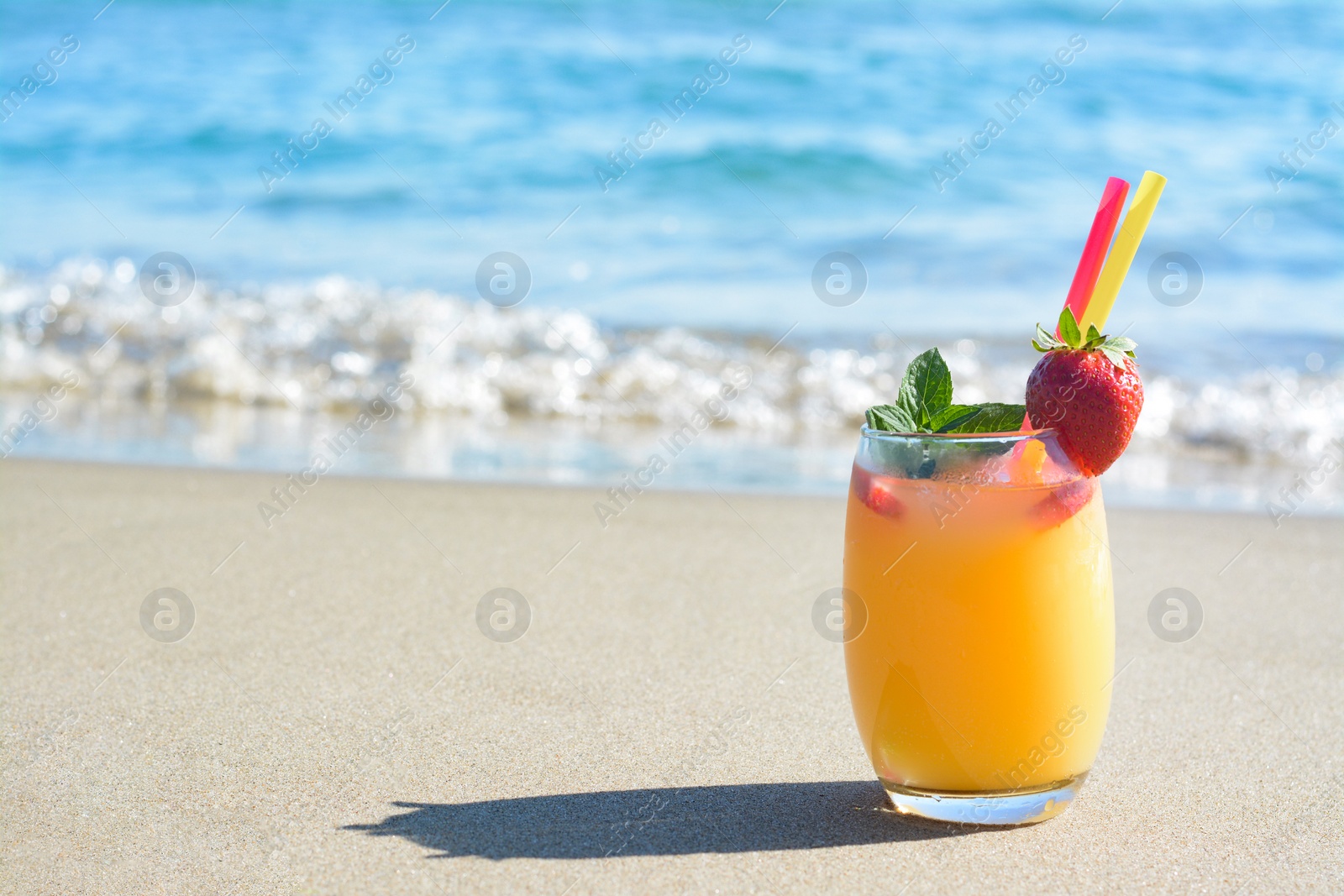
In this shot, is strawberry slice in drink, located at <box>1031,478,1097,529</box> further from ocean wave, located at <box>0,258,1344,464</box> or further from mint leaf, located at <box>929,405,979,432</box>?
ocean wave, located at <box>0,258,1344,464</box>

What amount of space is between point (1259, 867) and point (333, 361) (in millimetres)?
5690

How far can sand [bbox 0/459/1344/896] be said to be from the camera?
55.5 inches

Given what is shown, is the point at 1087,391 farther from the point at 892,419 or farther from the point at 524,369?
the point at 524,369

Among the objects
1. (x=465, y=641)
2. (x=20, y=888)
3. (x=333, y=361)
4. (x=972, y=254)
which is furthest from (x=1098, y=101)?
(x=20, y=888)

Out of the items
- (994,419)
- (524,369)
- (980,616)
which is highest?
(524,369)

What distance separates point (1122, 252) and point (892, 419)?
37 centimetres

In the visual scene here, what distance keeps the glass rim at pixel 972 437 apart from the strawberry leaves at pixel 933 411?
0.02m

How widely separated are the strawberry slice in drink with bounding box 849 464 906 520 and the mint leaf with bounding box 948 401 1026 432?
0.12 metres

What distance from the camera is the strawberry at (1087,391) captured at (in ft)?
4.57

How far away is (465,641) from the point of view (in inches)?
89.7

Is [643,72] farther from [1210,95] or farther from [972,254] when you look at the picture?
[1210,95]

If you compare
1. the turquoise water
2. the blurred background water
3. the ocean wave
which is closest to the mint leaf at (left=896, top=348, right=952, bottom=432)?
the blurred background water

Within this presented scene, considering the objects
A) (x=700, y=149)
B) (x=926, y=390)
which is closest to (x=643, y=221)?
(x=700, y=149)

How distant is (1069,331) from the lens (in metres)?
1.41
